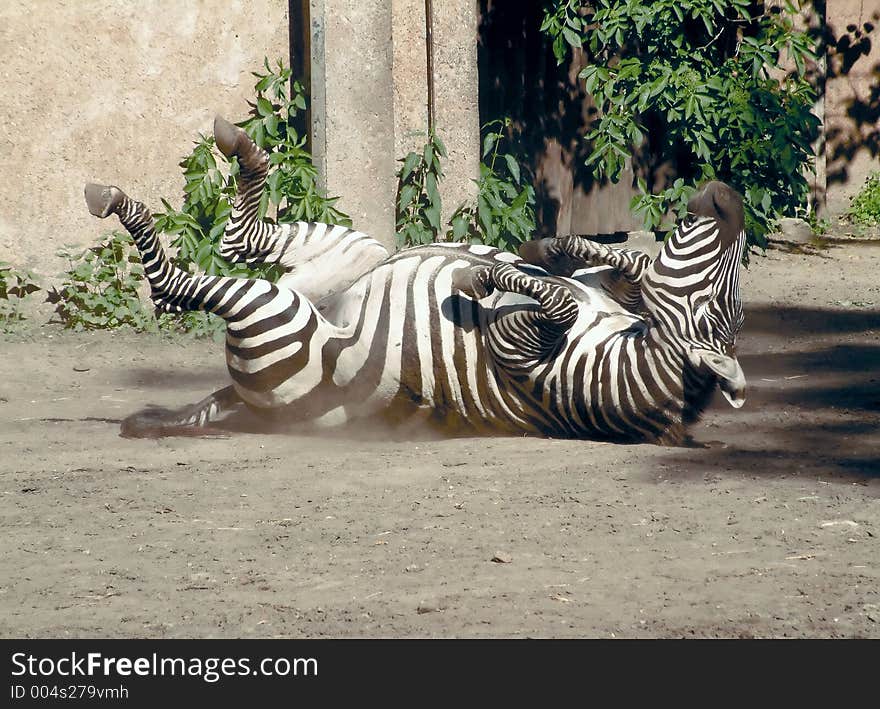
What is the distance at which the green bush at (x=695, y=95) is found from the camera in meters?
7.71

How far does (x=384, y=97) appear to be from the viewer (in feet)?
23.1

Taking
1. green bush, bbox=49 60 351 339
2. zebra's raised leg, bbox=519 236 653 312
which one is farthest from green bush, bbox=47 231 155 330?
zebra's raised leg, bbox=519 236 653 312

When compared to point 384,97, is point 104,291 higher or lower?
lower

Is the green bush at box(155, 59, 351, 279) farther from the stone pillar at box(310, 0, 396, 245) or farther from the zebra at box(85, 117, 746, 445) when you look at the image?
the zebra at box(85, 117, 746, 445)

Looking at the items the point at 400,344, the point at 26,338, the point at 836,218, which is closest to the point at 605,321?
the point at 400,344

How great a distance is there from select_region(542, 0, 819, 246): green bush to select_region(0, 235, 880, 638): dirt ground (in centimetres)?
277

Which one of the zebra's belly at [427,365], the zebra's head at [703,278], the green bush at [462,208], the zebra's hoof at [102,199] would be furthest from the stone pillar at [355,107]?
the zebra's head at [703,278]

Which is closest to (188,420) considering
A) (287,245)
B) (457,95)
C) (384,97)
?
(287,245)

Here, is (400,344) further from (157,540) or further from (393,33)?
(393,33)

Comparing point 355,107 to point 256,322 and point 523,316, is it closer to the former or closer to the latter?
point 256,322

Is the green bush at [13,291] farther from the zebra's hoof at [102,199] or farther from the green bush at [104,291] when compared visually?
the zebra's hoof at [102,199]

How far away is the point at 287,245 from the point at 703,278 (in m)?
1.68

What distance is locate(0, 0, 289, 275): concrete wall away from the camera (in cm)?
678

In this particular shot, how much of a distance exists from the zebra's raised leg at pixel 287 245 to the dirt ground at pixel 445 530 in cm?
66
